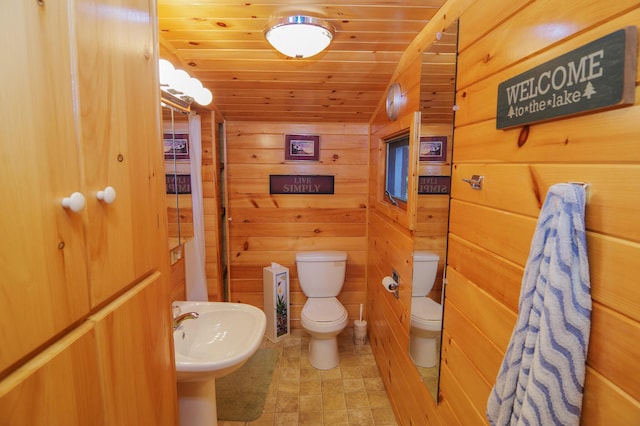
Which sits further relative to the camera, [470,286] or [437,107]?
[437,107]

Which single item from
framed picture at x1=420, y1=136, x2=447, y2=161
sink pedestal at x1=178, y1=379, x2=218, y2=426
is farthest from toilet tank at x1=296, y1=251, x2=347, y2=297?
framed picture at x1=420, y1=136, x2=447, y2=161

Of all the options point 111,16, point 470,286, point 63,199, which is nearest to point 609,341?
point 470,286

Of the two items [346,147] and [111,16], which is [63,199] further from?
[346,147]

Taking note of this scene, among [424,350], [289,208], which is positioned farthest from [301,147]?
[424,350]

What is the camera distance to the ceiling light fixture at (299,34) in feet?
4.56

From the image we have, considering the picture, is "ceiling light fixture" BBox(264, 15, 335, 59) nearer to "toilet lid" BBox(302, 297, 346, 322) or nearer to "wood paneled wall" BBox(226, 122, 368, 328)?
"wood paneled wall" BBox(226, 122, 368, 328)

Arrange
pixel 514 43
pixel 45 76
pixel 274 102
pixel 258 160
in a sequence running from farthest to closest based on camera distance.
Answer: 1. pixel 258 160
2. pixel 274 102
3. pixel 514 43
4. pixel 45 76

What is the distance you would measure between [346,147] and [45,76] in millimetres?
2465

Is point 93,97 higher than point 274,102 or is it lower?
lower

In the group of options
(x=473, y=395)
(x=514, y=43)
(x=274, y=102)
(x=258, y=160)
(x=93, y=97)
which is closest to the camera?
(x=93, y=97)

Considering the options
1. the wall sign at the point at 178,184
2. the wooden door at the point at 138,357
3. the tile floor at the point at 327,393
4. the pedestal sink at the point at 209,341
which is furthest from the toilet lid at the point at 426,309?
the wall sign at the point at 178,184

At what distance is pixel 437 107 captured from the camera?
1322 millimetres

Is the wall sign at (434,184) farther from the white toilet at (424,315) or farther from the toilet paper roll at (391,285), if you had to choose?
the toilet paper roll at (391,285)

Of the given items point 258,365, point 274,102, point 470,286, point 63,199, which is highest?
point 274,102
